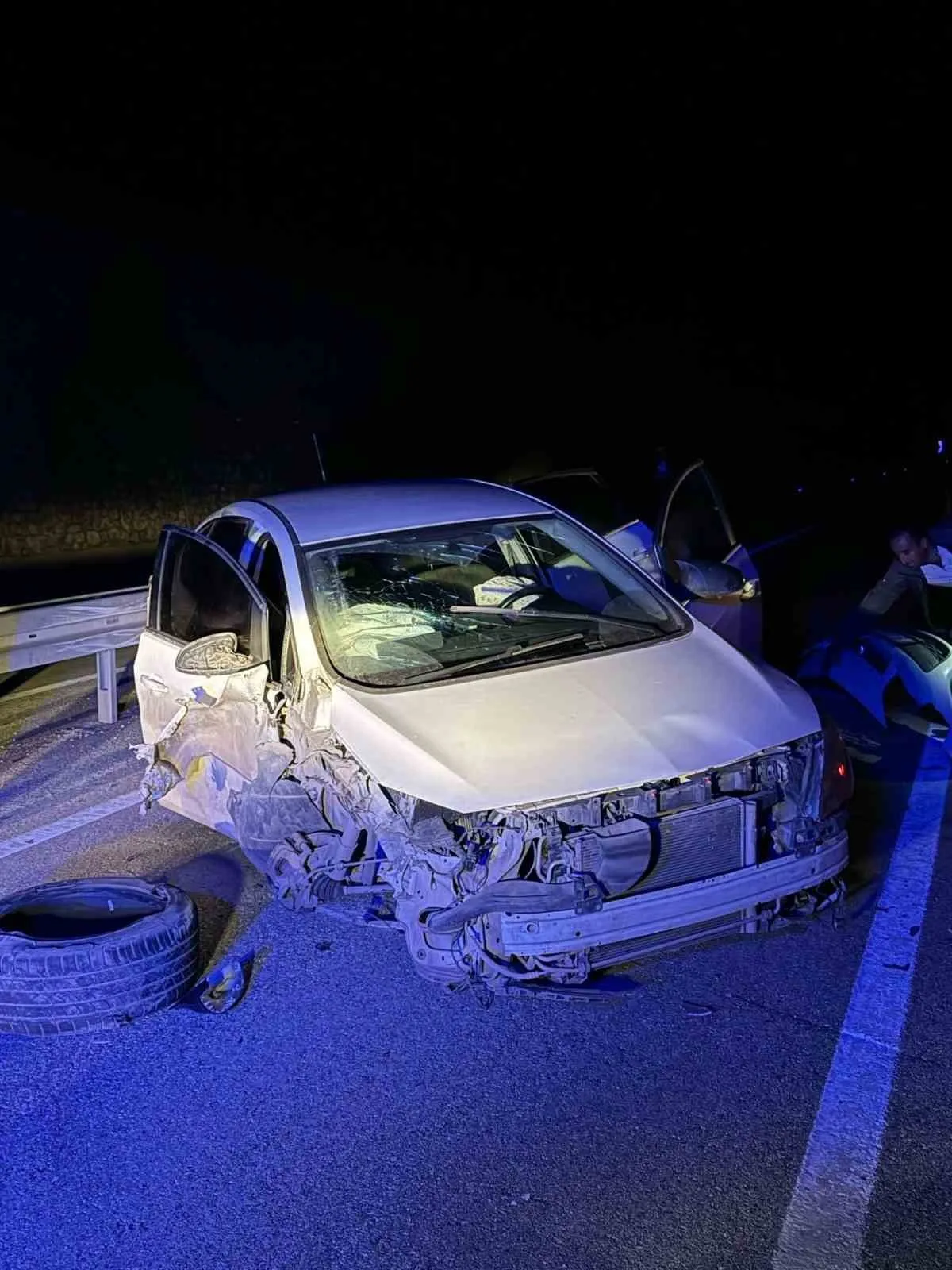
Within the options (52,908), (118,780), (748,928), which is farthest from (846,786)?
(118,780)

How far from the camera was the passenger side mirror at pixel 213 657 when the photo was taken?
4.71 meters

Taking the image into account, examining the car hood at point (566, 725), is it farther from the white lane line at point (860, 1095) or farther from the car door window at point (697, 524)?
the car door window at point (697, 524)

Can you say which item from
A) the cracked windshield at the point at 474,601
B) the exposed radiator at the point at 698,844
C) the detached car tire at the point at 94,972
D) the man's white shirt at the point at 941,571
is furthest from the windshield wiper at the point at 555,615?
the man's white shirt at the point at 941,571

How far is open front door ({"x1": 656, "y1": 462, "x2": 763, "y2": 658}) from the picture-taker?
6.50m

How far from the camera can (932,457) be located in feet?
97.9

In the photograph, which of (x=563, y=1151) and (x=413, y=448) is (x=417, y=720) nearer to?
(x=563, y=1151)

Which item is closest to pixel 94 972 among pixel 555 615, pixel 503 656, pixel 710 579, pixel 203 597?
pixel 503 656

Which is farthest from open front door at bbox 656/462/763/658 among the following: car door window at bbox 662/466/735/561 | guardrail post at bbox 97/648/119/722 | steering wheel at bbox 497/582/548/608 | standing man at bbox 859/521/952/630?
guardrail post at bbox 97/648/119/722

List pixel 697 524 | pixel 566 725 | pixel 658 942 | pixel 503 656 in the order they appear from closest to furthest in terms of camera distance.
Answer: pixel 658 942 → pixel 566 725 → pixel 503 656 → pixel 697 524

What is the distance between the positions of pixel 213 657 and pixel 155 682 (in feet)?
3.42

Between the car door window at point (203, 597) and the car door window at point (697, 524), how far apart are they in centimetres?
246

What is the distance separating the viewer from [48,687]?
30.6 feet

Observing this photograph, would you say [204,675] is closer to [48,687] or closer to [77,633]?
[77,633]

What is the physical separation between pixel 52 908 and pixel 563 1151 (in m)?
2.16
